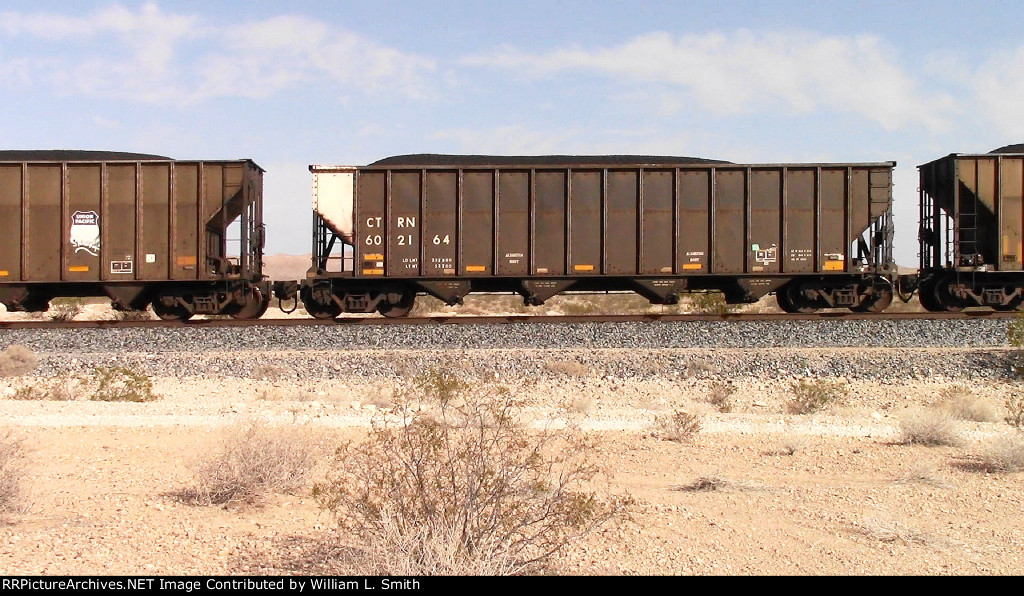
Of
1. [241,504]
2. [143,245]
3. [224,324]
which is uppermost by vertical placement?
[143,245]

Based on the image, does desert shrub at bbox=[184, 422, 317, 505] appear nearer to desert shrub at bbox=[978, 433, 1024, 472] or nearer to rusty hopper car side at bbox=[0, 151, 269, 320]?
desert shrub at bbox=[978, 433, 1024, 472]

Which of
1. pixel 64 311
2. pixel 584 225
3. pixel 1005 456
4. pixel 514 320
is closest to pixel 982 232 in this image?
pixel 584 225

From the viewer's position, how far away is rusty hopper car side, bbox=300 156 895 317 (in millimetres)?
18172

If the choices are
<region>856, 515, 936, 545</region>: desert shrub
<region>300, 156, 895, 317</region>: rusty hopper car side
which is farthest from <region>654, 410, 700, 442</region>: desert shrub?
<region>300, 156, 895, 317</region>: rusty hopper car side

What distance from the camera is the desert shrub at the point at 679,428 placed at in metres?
9.03

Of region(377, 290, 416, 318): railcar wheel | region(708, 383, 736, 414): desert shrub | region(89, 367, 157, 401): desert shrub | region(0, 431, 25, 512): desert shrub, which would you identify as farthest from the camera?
region(377, 290, 416, 318): railcar wheel

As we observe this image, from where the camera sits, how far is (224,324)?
16297 mm

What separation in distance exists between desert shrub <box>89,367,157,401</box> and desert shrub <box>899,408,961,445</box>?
9.45m

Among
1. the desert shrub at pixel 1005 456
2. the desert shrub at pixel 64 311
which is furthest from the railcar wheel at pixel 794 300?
the desert shrub at pixel 64 311

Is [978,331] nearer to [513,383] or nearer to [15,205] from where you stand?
[513,383]

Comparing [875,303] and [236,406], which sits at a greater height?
[875,303]
